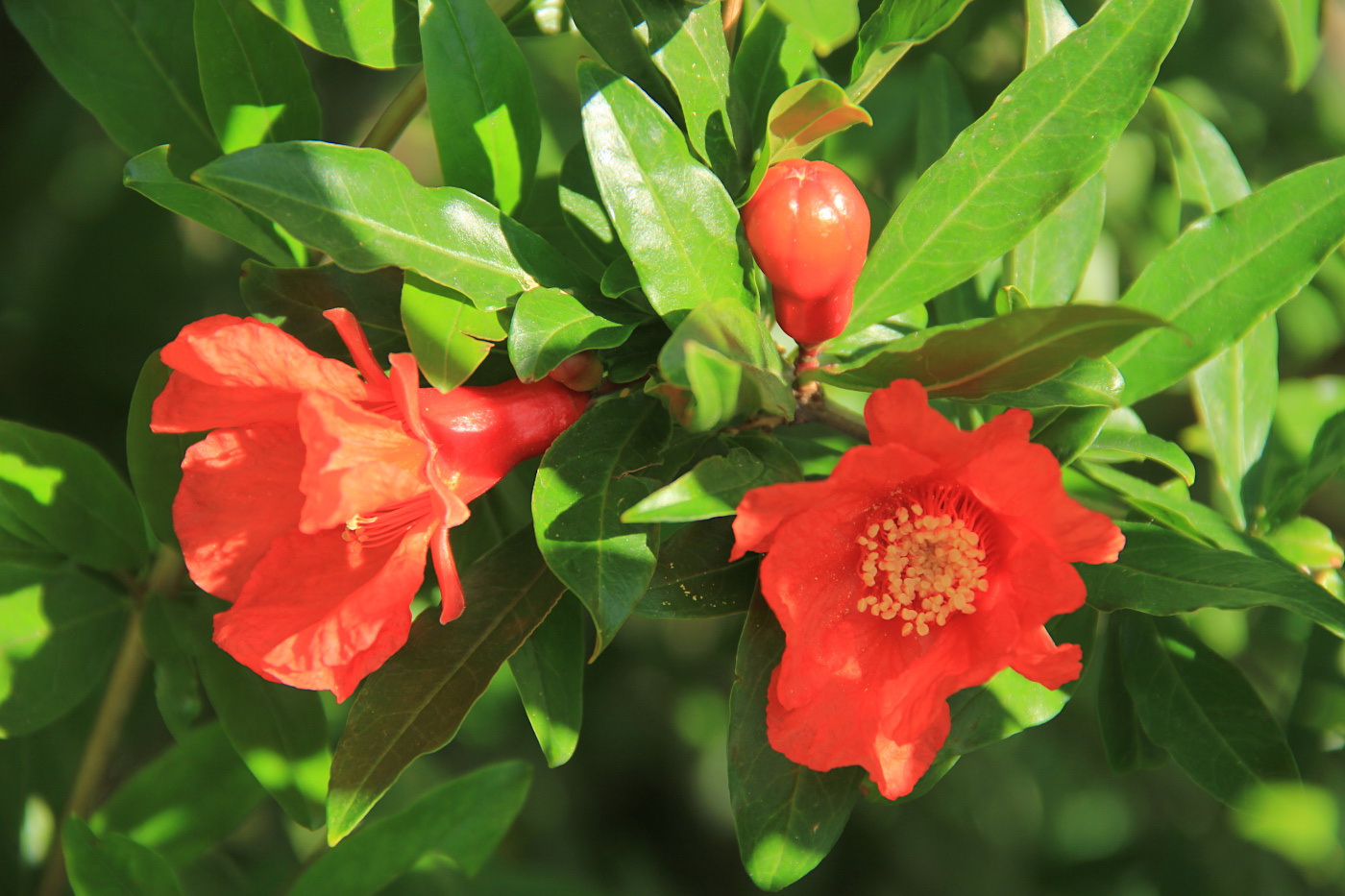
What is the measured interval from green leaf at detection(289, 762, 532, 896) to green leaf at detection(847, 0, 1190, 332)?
0.86 meters

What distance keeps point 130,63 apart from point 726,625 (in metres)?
1.56

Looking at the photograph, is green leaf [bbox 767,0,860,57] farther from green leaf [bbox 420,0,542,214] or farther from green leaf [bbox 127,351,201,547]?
green leaf [bbox 127,351,201,547]

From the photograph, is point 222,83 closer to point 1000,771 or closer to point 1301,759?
point 1301,759

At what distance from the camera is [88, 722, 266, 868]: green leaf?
1429 millimetres

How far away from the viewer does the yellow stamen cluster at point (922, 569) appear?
3.09 feet

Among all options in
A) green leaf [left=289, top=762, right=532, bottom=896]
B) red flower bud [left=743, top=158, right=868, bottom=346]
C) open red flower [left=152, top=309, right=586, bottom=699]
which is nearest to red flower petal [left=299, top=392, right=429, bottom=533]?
open red flower [left=152, top=309, right=586, bottom=699]

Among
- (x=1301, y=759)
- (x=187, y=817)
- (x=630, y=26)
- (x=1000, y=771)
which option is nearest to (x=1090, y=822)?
(x=1000, y=771)

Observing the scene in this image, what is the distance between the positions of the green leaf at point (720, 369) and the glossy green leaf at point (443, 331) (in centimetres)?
15

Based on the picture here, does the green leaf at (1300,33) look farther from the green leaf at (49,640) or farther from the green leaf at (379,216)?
the green leaf at (49,640)

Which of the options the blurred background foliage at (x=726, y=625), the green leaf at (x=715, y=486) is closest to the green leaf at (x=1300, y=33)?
the blurred background foliage at (x=726, y=625)

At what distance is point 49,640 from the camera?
4.04 feet

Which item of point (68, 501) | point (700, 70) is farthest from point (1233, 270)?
point (68, 501)

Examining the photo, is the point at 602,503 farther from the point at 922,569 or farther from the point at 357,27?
the point at 357,27

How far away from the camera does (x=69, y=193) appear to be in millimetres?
1979
